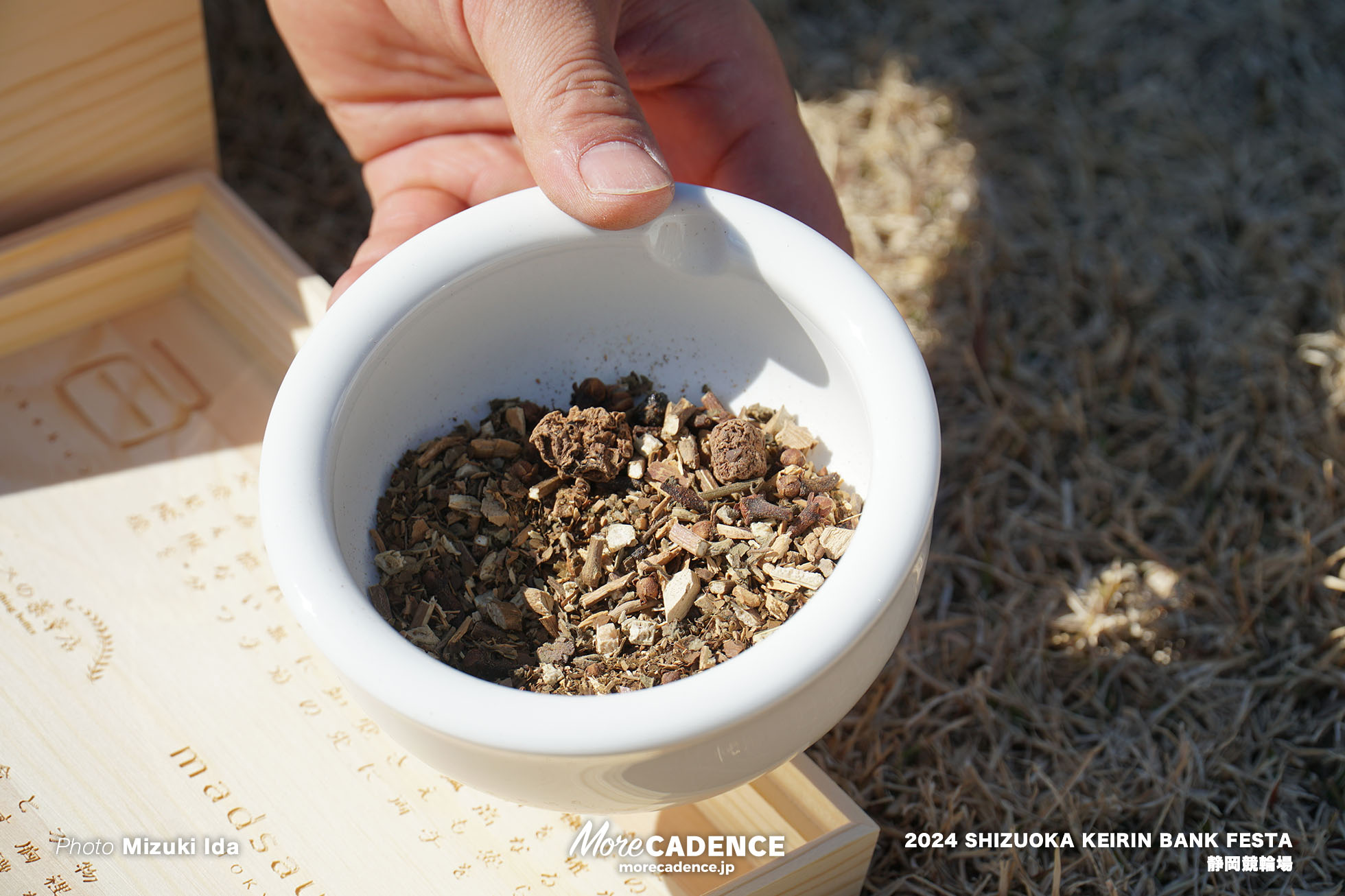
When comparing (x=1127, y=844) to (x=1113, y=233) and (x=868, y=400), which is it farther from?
(x=1113, y=233)

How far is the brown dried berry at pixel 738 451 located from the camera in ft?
3.39

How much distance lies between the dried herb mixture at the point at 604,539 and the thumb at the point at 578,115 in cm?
20

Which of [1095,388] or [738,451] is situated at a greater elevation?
[738,451]

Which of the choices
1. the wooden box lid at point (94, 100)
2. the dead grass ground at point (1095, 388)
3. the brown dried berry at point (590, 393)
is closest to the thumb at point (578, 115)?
the brown dried berry at point (590, 393)

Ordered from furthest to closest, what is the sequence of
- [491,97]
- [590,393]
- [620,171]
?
[491,97], [590,393], [620,171]

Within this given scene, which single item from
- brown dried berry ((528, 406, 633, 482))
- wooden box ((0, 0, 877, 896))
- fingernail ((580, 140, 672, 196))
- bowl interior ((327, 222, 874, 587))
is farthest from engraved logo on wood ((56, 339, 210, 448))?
fingernail ((580, 140, 672, 196))

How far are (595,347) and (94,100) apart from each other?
748mm

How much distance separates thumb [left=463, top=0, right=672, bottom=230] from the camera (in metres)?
0.99

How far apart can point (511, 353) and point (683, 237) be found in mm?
219

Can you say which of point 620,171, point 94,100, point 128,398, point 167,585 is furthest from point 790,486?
point 94,100

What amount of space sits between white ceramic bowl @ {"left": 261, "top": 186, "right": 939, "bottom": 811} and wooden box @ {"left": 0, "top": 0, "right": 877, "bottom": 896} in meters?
0.20

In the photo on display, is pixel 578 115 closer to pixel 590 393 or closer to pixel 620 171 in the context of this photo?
pixel 620 171

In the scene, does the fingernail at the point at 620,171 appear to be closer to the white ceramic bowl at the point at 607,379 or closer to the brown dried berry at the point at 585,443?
the white ceramic bowl at the point at 607,379

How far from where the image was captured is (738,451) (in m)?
1.04
